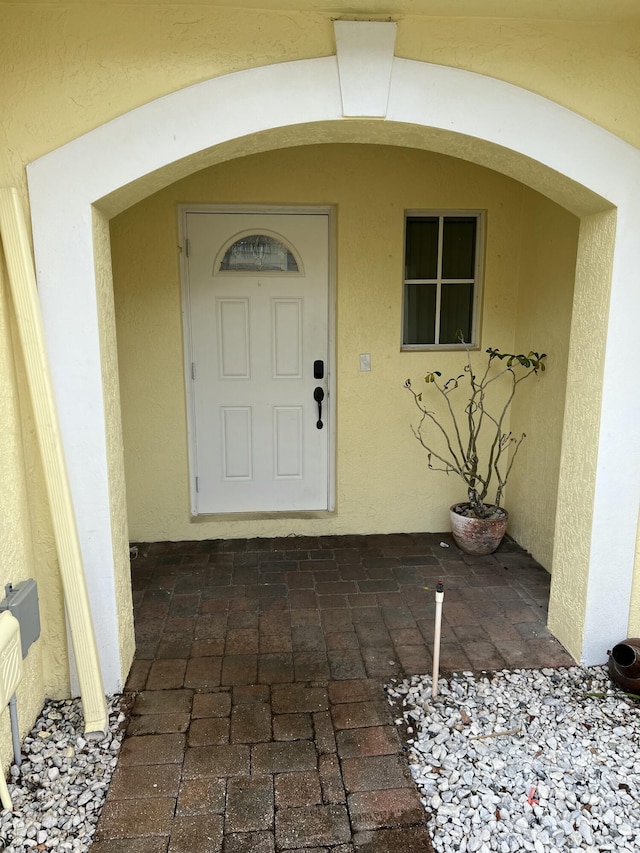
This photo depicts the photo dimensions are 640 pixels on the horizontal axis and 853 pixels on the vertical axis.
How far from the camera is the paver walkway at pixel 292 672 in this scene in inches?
78.4

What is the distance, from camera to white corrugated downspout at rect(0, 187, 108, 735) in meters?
2.16

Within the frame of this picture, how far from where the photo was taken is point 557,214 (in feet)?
11.8

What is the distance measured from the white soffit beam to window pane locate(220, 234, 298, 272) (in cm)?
171

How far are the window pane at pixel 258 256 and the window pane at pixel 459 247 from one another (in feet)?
3.52

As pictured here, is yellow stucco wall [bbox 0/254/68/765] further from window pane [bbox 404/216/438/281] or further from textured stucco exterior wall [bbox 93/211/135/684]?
window pane [bbox 404/216/438/281]

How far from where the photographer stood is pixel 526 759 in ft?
7.35

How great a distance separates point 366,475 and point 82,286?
2486 mm

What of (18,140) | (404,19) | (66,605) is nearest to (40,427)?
(66,605)

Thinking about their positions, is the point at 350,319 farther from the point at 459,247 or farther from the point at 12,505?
the point at 12,505

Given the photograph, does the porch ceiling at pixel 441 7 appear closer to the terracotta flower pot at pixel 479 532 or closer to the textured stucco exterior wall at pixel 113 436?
the textured stucco exterior wall at pixel 113 436

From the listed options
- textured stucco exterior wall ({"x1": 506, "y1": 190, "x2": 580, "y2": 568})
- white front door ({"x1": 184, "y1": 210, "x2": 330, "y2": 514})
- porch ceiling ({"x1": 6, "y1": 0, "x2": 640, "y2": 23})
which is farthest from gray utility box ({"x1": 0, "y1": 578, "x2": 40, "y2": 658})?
textured stucco exterior wall ({"x1": 506, "y1": 190, "x2": 580, "y2": 568})

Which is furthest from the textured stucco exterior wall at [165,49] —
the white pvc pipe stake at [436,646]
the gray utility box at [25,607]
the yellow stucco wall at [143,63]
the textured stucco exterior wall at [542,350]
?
the white pvc pipe stake at [436,646]

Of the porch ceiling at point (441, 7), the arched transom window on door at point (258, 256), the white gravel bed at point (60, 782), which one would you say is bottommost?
the white gravel bed at point (60, 782)

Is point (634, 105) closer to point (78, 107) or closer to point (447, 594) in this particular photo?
point (78, 107)
